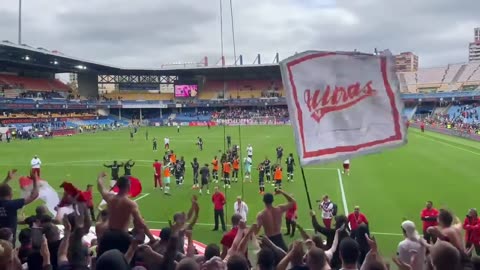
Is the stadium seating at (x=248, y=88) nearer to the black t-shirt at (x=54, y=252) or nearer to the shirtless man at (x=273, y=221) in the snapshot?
the shirtless man at (x=273, y=221)

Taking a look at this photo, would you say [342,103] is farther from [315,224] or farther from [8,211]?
[8,211]

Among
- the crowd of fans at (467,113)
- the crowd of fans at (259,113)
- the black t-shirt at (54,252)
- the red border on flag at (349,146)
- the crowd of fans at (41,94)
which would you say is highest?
the crowd of fans at (41,94)

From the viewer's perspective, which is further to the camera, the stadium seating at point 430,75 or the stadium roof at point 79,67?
the stadium seating at point 430,75

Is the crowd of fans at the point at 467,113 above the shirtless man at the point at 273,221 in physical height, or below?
above

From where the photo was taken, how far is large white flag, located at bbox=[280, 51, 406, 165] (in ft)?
19.8

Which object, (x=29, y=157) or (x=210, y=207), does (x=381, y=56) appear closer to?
(x=210, y=207)

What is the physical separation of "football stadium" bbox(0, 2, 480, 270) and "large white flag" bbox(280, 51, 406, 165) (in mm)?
144

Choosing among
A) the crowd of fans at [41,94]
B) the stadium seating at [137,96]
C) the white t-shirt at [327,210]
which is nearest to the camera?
the white t-shirt at [327,210]

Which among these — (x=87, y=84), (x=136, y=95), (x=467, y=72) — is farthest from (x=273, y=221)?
(x=467, y=72)

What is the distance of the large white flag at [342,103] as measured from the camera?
19.8ft

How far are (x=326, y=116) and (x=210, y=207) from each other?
39.7 feet

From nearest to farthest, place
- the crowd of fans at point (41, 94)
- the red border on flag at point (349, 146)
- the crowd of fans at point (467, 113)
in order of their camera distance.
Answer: the red border on flag at point (349, 146) < the crowd of fans at point (467, 113) < the crowd of fans at point (41, 94)

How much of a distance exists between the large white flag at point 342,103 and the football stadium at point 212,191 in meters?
0.14

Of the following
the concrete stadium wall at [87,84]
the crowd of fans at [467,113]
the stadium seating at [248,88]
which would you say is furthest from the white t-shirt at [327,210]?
the concrete stadium wall at [87,84]
